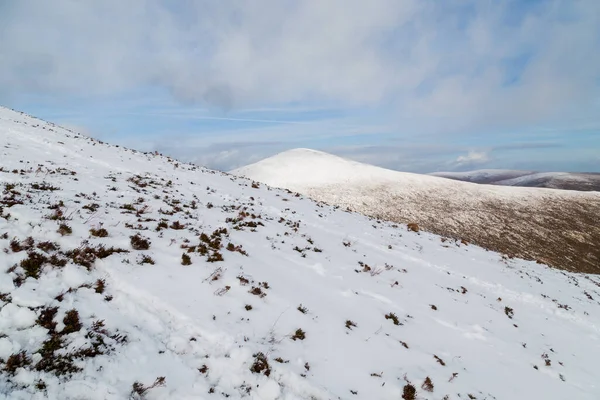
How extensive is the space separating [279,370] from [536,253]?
1793 inches

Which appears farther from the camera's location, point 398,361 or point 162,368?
point 398,361

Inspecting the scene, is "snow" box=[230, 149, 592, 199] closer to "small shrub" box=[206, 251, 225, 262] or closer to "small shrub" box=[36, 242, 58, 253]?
"small shrub" box=[206, 251, 225, 262]

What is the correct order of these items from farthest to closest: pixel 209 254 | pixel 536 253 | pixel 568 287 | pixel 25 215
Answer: pixel 536 253, pixel 568 287, pixel 209 254, pixel 25 215

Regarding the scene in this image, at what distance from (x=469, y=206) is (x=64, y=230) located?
55564mm

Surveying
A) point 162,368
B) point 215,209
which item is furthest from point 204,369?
point 215,209

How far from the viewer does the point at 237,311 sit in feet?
25.8

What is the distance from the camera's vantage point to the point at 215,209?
52.7 feet

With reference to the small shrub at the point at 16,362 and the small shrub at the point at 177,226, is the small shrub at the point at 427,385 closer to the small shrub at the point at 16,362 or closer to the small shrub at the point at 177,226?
the small shrub at the point at 16,362

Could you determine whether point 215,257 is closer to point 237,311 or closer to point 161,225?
point 237,311

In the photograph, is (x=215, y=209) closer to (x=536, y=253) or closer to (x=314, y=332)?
(x=314, y=332)

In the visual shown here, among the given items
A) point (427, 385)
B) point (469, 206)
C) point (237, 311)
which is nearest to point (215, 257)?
point (237, 311)

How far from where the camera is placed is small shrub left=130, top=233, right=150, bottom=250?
916 cm

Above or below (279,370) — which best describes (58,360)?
above

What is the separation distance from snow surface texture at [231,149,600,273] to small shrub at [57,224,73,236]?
1598 inches
